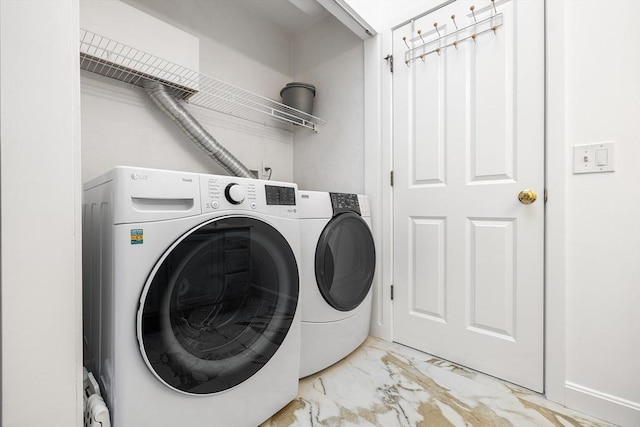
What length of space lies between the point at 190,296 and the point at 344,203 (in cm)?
88

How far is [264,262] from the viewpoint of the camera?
1.04 m

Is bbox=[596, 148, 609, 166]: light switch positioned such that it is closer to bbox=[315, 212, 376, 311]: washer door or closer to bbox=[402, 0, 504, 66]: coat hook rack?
bbox=[402, 0, 504, 66]: coat hook rack

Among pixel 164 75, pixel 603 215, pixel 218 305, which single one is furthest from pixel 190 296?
pixel 603 215

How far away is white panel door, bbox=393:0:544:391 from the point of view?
1266 mm

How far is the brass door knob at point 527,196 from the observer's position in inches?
48.8

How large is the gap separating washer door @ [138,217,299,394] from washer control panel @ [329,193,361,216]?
44 centimetres

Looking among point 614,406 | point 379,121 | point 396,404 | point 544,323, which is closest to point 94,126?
point 379,121

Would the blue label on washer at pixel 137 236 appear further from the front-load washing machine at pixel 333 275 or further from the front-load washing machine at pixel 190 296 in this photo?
the front-load washing machine at pixel 333 275

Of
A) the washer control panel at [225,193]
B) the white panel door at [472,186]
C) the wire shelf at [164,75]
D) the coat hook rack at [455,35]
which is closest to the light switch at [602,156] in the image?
the white panel door at [472,186]

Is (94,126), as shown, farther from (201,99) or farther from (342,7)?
(342,7)

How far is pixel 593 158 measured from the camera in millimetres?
1115

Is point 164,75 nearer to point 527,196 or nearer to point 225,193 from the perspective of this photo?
point 225,193

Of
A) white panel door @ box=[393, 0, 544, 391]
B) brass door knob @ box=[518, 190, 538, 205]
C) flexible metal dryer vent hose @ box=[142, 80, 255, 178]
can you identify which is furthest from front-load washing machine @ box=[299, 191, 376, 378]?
brass door knob @ box=[518, 190, 538, 205]

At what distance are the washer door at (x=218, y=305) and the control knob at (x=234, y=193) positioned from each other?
0.06 m
